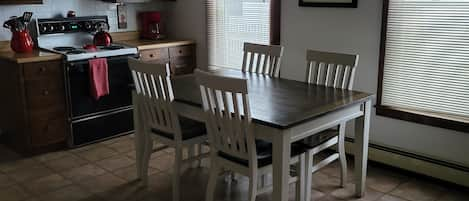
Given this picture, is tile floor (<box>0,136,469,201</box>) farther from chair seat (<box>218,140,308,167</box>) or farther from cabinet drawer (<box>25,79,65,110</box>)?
chair seat (<box>218,140,308,167</box>)

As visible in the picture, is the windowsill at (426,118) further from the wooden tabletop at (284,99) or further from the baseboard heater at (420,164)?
the wooden tabletop at (284,99)

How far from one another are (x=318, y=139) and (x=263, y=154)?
0.50 m

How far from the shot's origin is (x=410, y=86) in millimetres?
3463

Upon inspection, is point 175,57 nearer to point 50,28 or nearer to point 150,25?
point 150,25

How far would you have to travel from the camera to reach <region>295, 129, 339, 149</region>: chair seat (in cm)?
284

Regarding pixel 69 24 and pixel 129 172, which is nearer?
pixel 129 172

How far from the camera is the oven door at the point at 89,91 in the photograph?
3992 millimetres

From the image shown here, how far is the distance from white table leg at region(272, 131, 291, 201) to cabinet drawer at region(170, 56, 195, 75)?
261 centimetres

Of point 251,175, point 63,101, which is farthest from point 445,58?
point 63,101

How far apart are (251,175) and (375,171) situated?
1521mm

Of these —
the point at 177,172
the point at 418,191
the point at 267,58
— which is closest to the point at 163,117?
the point at 177,172

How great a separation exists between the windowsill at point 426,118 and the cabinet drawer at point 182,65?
217 centimetres

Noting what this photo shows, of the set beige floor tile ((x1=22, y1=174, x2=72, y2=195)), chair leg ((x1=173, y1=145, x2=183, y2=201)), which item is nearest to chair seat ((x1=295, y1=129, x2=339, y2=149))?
chair leg ((x1=173, y1=145, x2=183, y2=201))

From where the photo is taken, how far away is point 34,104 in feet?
12.6
